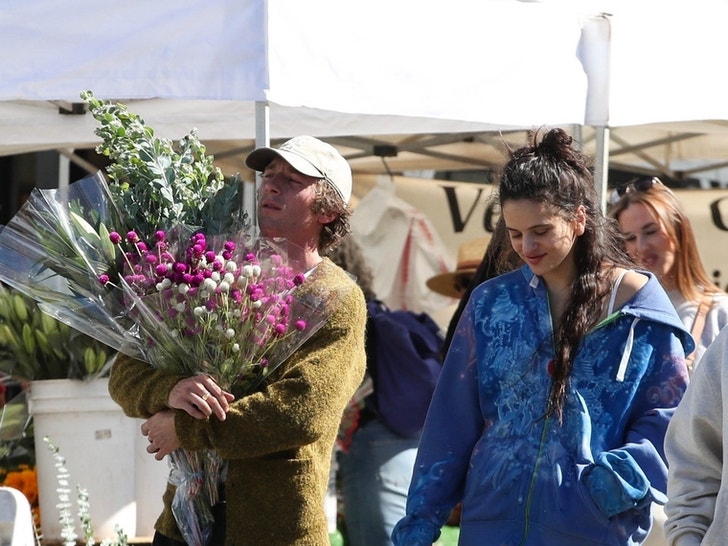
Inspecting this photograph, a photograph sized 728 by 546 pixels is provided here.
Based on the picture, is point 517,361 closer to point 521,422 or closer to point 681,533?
point 521,422

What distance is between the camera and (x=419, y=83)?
11.4 ft

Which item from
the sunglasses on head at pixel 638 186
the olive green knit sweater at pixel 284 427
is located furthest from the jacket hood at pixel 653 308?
the sunglasses on head at pixel 638 186

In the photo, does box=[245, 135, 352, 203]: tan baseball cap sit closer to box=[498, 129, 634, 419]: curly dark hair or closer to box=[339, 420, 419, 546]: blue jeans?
box=[498, 129, 634, 419]: curly dark hair

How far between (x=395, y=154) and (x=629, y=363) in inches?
158

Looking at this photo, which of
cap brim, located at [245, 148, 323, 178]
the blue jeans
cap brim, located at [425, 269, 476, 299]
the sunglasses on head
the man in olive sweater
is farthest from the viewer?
cap brim, located at [425, 269, 476, 299]

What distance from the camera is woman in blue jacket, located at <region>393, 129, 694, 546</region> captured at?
7.97 feet

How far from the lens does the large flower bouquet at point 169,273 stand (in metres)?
2.50

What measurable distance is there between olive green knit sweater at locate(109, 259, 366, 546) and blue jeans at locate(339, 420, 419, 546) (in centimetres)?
207

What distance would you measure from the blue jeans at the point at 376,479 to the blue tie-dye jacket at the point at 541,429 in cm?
212

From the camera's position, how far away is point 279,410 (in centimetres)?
252

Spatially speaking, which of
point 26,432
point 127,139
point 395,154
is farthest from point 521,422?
point 395,154

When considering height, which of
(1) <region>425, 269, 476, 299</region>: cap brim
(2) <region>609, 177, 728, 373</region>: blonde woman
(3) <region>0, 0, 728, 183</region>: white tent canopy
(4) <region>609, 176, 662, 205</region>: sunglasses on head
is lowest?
(1) <region>425, 269, 476, 299</region>: cap brim

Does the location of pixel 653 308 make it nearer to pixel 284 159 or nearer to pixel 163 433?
pixel 284 159

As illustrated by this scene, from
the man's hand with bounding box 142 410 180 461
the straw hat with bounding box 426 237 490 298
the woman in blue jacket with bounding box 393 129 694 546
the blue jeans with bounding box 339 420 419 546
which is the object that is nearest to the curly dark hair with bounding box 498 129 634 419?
the woman in blue jacket with bounding box 393 129 694 546
